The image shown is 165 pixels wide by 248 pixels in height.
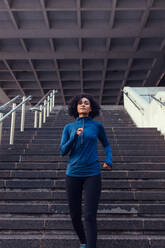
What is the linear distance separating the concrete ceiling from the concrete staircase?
9.94m

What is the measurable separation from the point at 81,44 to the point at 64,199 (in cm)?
1330

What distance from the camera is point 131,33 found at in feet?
43.7

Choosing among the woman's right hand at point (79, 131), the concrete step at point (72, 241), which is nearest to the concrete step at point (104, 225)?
the concrete step at point (72, 241)

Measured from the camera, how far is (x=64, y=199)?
9.73ft

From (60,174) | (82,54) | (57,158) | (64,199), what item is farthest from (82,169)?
(82,54)

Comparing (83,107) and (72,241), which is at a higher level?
(83,107)

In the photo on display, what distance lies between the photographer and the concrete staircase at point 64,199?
233 centimetres

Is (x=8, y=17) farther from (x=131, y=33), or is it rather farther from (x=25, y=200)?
(x=25, y=200)

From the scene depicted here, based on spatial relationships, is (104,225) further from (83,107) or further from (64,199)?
(83,107)

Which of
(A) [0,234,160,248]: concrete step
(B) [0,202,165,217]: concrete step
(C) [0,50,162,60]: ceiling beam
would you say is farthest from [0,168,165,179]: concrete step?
(C) [0,50,162,60]: ceiling beam

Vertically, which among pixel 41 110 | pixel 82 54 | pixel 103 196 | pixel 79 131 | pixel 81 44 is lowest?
pixel 103 196

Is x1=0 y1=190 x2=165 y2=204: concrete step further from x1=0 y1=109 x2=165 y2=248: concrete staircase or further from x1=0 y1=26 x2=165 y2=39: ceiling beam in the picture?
x1=0 y1=26 x2=165 y2=39: ceiling beam

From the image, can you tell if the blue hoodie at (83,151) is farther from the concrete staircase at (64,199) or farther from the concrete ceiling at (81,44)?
the concrete ceiling at (81,44)

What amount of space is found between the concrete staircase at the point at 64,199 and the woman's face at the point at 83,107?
1.36 meters
